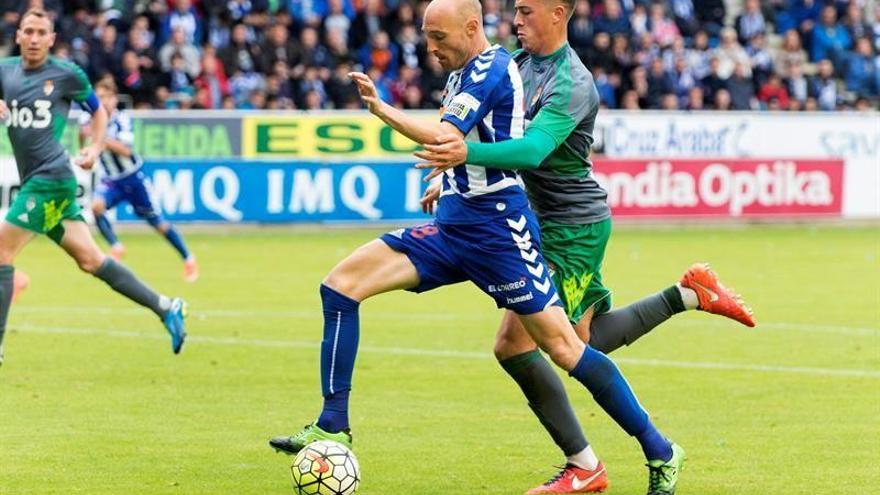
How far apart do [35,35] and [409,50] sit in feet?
60.0

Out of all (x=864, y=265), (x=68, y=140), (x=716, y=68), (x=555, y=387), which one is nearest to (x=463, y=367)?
(x=555, y=387)

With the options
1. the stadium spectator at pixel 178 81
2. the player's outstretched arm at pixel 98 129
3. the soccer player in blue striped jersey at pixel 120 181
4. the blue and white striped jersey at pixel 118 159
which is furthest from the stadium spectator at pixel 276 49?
the player's outstretched arm at pixel 98 129

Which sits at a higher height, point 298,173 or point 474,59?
point 474,59

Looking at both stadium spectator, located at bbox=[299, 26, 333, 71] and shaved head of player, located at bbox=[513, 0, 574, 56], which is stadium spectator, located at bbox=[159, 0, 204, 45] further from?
shaved head of player, located at bbox=[513, 0, 574, 56]

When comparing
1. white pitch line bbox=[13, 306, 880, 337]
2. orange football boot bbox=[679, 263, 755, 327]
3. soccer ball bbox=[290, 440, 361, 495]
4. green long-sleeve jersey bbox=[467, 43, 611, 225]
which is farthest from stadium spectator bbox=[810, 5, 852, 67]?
soccer ball bbox=[290, 440, 361, 495]

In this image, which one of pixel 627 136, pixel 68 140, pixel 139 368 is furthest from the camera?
pixel 627 136

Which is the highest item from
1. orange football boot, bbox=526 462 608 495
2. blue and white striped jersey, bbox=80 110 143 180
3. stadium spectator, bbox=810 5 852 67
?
orange football boot, bbox=526 462 608 495

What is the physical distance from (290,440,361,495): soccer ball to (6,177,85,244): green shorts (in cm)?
483

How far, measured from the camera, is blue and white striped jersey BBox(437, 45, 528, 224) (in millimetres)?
7203

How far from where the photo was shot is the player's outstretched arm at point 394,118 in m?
6.73

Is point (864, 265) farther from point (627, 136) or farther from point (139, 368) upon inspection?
point (139, 368)

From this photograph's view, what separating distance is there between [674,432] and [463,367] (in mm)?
2950

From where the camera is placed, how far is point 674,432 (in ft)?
31.4

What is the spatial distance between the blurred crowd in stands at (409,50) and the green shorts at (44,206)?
14048mm
